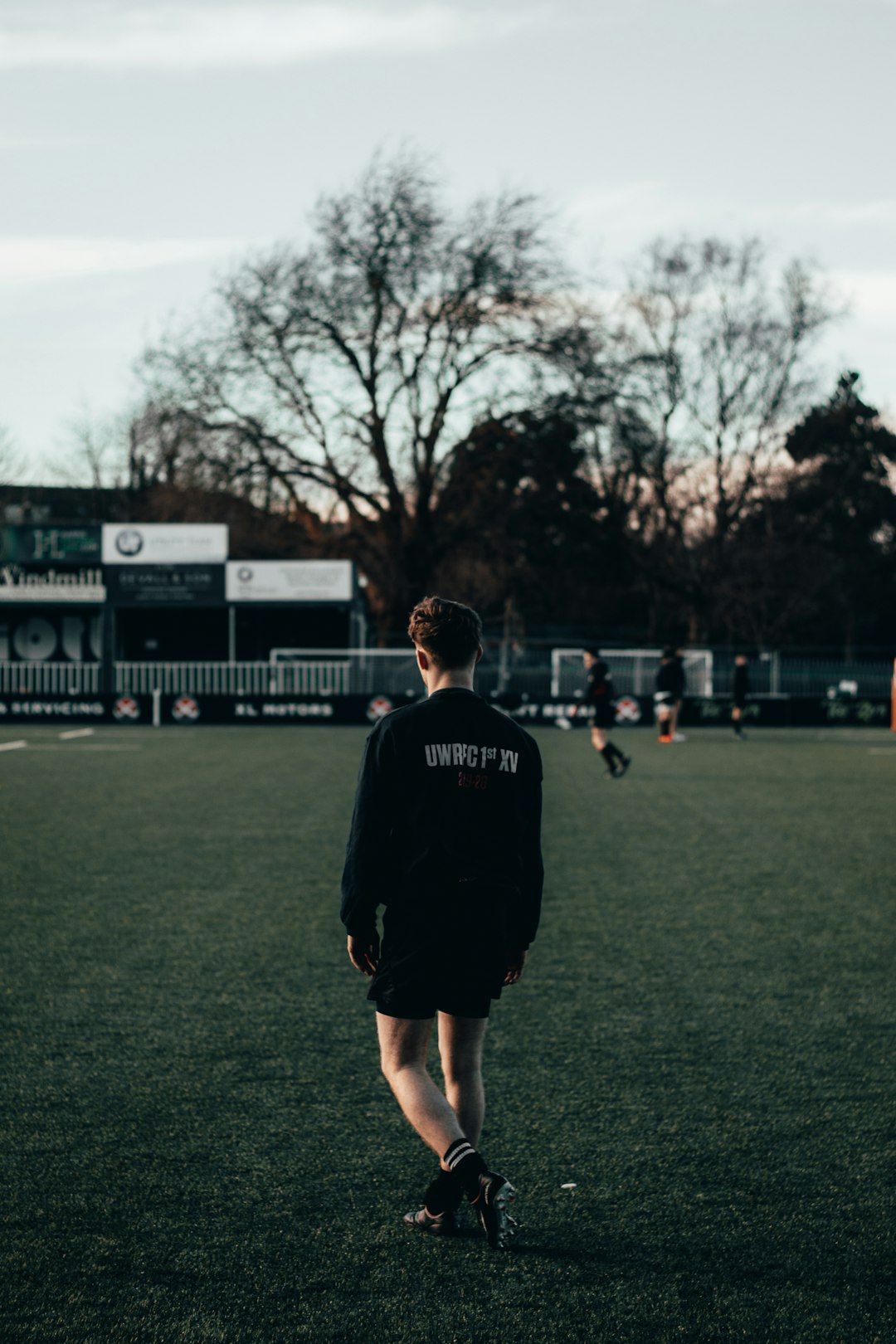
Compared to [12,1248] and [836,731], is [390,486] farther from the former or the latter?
[12,1248]

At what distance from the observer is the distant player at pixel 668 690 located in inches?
1032

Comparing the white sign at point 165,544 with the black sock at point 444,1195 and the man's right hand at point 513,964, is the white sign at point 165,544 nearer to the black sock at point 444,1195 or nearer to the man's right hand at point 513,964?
the man's right hand at point 513,964

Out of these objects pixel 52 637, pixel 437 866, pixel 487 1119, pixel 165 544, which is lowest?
pixel 487 1119

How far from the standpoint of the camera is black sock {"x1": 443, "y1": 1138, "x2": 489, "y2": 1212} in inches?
147

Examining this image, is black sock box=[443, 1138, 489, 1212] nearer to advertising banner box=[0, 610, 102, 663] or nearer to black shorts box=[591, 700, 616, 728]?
black shorts box=[591, 700, 616, 728]

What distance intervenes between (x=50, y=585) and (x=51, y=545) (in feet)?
4.27

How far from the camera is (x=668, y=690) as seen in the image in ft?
87.5

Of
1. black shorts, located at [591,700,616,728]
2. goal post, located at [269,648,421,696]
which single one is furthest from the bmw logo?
black shorts, located at [591,700,616,728]

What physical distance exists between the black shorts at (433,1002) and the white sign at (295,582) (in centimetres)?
3545

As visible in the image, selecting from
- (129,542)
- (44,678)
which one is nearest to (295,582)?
(129,542)

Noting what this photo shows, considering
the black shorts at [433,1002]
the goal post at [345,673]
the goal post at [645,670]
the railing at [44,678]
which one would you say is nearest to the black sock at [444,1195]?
the black shorts at [433,1002]

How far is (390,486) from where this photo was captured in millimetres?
42281

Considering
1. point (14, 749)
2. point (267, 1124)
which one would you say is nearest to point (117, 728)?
point (14, 749)

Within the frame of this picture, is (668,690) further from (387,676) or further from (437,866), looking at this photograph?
(437,866)
